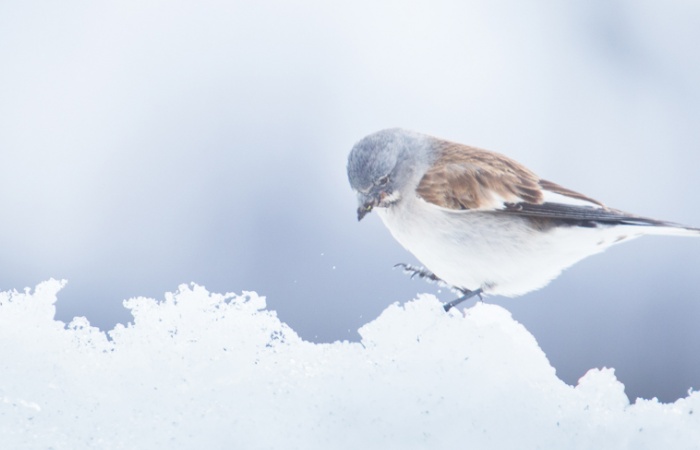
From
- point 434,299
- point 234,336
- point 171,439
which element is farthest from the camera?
point 434,299

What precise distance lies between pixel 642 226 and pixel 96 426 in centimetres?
266

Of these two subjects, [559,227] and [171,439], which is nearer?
[171,439]

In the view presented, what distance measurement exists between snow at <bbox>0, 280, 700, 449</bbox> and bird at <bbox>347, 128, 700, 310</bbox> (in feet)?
3.03

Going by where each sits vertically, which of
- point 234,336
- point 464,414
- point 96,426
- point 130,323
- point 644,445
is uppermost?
point 130,323

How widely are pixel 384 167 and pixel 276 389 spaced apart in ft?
5.58

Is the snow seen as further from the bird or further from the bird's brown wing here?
the bird's brown wing

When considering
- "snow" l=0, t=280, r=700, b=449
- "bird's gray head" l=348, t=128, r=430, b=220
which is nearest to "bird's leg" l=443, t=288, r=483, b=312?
"bird's gray head" l=348, t=128, r=430, b=220

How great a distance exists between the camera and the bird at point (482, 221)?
3.95 metres

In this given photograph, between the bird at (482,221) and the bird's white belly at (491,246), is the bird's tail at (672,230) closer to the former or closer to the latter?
the bird at (482,221)

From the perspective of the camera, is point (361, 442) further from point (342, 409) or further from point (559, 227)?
point (559, 227)

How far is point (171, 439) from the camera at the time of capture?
8.20 feet

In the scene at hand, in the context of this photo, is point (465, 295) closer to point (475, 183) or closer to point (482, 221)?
point (482, 221)

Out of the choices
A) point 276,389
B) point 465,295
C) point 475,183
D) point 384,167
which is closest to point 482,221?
point 475,183

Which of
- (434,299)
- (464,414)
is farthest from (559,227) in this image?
(464,414)
